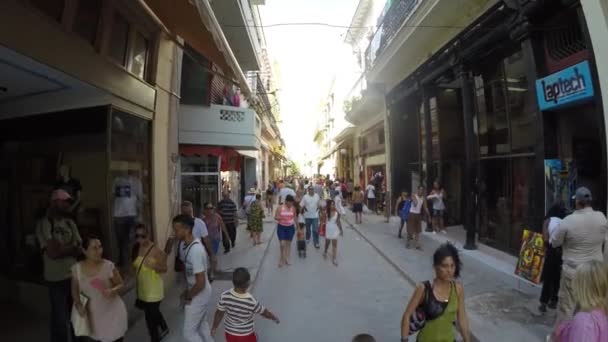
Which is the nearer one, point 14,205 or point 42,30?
point 42,30

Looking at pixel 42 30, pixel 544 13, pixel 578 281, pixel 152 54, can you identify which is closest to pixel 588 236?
pixel 578 281

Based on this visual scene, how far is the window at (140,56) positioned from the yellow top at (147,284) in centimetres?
331

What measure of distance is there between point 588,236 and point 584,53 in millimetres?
3191

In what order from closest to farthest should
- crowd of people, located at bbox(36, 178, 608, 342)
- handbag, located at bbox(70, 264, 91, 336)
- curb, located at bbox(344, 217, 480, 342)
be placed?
crowd of people, located at bbox(36, 178, 608, 342) < handbag, located at bbox(70, 264, 91, 336) < curb, located at bbox(344, 217, 480, 342)

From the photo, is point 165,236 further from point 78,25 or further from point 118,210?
point 78,25

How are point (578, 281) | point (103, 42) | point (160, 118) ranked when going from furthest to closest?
point (160, 118), point (103, 42), point (578, 281)

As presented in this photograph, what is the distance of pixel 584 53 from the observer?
18.6ft

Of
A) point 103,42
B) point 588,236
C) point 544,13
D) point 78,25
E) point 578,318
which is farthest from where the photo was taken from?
point 544,13

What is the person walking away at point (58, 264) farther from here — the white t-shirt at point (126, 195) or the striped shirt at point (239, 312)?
the striped shirt at point (239, 312)

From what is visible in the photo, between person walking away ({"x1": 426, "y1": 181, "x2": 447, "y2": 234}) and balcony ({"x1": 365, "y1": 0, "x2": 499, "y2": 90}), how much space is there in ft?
13.6

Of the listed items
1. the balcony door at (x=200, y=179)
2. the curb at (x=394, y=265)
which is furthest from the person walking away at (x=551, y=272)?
the balcony door at (x=200, y=179)

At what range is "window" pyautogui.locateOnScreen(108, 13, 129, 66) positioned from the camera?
5213 millimetres

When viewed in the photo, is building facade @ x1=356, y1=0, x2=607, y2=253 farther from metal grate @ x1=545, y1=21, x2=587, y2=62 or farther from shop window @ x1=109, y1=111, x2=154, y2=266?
shop window @ x1=109, y1=111, x2=154, y2=266

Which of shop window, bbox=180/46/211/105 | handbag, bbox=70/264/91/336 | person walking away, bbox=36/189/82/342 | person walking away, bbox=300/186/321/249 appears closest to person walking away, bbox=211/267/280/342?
handbag, bbox=70/264/91/336
